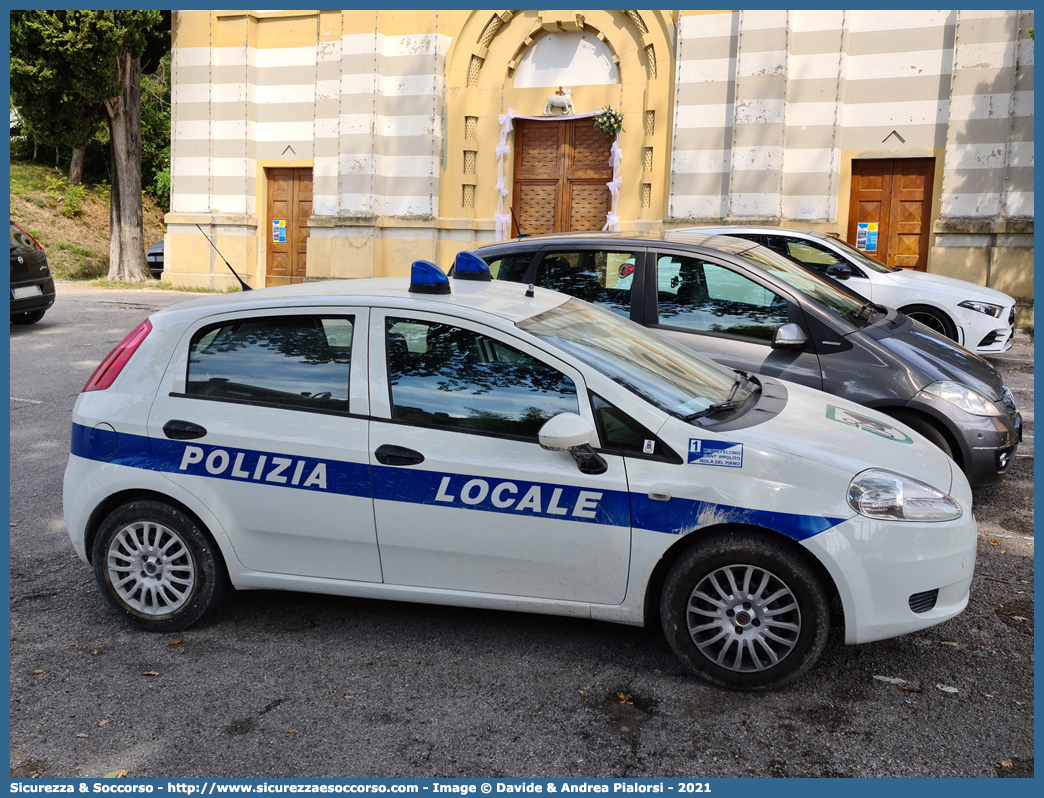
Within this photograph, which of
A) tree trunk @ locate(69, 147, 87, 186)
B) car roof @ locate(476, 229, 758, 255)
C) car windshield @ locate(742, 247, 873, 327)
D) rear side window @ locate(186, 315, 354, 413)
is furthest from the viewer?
tree trunk @ locate(69, 147, 87, 186)

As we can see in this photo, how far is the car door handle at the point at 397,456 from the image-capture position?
400 centimetres

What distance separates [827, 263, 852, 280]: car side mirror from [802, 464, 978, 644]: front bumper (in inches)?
290

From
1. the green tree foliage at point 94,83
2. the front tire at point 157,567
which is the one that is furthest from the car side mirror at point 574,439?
the green tree foliage at point 94,83

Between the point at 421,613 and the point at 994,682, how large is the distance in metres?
2.55

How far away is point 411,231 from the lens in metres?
20.1

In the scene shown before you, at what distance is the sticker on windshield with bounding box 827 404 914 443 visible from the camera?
4.23 m

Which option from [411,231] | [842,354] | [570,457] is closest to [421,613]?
[570,457]

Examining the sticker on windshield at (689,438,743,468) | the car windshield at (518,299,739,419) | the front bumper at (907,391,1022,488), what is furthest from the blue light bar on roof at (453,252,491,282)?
the front bumper at (907,391,1022,488)

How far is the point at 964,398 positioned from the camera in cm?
586

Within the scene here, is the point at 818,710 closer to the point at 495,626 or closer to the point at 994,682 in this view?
the point at 994,682

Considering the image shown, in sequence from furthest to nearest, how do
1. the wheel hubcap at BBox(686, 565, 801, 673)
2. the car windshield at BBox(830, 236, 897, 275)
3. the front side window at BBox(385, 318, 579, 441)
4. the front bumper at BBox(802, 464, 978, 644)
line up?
the car windshield at BBox(830, 236, 897, 275), the front side window at BBox(385, 318, 579, 441), the wheel hubcap at BBox(686, 565, 801, 673), the front bumper at BBox(802, 464, 978, 644)

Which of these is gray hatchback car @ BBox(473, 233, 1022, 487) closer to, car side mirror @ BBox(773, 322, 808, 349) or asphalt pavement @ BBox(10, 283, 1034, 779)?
car side mirror @ BBox(773, 322, 808, 349)

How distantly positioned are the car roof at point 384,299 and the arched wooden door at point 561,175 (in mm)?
14788

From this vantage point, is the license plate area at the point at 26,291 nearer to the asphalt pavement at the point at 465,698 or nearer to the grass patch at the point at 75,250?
the asphalt pavement at the point at 465,698
